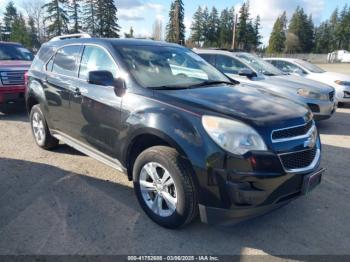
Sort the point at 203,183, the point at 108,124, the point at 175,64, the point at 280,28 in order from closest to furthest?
the point at 203,183 → the point at 108,124 → the point at 175,64 → the point at 280,28

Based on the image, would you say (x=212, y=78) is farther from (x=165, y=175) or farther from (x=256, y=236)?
(x=256, y=236)

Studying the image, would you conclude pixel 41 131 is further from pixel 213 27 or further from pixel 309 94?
pixel 213 27

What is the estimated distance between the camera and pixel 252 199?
2.70 meters

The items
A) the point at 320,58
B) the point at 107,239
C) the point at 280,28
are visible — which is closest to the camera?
the point at 107,239

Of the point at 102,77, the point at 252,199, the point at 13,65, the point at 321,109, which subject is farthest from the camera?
the point at 13,65

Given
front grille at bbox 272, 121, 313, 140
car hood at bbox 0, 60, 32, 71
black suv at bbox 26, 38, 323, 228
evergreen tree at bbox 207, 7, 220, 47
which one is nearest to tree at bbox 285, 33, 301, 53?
evergreen tree at bbox 207, 7, 220, 47

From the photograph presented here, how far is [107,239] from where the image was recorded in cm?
308

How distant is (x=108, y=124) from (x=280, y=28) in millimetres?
93757

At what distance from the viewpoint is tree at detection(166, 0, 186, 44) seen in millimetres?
61906

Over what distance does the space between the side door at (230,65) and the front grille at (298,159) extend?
195 inches

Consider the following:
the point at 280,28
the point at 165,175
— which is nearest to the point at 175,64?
the point at 165,175

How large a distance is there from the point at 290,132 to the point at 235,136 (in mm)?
580

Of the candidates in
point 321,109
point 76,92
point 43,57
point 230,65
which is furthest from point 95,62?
point 321,109

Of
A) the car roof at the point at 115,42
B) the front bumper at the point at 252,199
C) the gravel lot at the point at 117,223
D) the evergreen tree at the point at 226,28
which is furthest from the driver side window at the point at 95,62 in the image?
the evergreen tree at the point at 226,28
